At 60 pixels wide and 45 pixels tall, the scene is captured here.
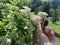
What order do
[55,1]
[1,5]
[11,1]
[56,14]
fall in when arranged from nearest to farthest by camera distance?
[1,5] < [11,1] < [56,14] < [55,1]

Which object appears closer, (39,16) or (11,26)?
(11,26)

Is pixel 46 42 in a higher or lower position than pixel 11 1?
lower

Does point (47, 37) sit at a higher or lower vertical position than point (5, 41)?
lower

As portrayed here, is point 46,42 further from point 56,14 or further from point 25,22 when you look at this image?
point 56,14

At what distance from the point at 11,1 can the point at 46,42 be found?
88cm

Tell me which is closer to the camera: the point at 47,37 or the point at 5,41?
the point at 5,41

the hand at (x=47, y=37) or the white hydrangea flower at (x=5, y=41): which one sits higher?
the white hydrangea flower at (x=5, y=41)

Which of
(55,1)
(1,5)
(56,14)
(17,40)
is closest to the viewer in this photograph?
(17,40)

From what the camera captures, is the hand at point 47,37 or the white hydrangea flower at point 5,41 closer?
the white hydrangea flower at point 5,41

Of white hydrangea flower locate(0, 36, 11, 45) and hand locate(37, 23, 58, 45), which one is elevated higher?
white hydrangea flower locate(0, 36, 11, 45)

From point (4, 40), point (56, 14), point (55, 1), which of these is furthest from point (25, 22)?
point (55, 1)

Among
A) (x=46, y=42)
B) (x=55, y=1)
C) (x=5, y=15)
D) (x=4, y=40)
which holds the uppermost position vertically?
(x=5, y=15)

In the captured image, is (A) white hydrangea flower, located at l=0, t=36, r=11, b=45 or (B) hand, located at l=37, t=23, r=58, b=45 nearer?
(A) white hydrangea flower, located at l=0, t=36, r=11, b=45

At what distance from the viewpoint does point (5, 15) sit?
2873 millimetres
